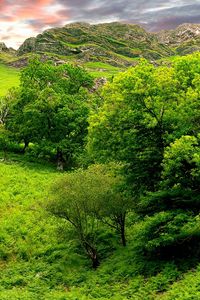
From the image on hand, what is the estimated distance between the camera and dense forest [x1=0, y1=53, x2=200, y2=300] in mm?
26250

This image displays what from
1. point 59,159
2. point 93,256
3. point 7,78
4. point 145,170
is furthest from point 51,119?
point 7,78

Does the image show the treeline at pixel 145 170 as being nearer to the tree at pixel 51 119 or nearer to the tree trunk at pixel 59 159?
the tree trunk at pixel 59 159

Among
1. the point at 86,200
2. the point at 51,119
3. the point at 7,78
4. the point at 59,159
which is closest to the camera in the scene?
the point at 86,200

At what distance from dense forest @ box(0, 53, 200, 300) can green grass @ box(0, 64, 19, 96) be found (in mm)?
73809

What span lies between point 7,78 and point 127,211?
114414mm

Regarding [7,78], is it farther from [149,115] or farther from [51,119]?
[149,115]

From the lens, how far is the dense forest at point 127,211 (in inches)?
1033

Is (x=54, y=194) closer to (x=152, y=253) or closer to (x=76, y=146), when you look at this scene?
(x=152, y=253)

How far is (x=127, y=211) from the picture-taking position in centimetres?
3122

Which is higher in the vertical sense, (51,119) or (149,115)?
(149,115)

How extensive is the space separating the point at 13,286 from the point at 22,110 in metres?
38.2

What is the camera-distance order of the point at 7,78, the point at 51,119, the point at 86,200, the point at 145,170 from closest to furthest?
the point at 86,200
the point at 145,170
the point at 51,119
the point at 7,78

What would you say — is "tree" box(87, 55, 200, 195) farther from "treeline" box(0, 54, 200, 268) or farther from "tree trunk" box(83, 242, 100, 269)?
"tree trunk" box(83, 242, 100, 269)

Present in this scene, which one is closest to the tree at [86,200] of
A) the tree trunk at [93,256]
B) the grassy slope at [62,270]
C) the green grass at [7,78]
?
the tree trunk at [93,256]
